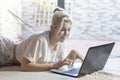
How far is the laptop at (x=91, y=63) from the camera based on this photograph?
1442 millimetres

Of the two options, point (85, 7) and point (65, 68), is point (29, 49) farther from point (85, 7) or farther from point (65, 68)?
point (85, 7)

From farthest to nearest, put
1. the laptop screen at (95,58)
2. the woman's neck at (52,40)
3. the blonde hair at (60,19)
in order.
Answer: the woman's neck at (52,40) → the blonde hair at (60,19) → the laptop screen at (95,58)

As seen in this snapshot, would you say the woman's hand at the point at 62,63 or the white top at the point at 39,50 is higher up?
the white top at the point at 39,50

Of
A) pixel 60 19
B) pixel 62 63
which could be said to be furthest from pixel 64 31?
pixel 62 63

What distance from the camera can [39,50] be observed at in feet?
5.39

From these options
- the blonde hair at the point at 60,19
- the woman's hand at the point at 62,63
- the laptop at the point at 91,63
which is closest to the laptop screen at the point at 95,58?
the laptop at the point at 91,63

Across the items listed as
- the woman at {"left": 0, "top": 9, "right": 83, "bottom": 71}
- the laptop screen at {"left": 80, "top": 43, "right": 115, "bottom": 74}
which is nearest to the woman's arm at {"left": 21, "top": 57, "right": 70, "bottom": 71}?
the woman at {"left": 0, "top": 9, "right": 83, "bottom": 71}

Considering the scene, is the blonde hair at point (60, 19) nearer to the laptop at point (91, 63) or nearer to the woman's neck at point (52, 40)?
the woman's neck at point (52, 40)

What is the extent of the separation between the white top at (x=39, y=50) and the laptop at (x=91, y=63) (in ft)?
0.44

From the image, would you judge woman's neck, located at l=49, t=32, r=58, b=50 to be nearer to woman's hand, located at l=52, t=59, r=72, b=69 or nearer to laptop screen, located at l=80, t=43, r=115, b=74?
woman's hand, located at l=52, t=59, r=72, b=69

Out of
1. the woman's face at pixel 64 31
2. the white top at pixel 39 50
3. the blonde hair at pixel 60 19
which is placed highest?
the blonde hair at pixel 60 19

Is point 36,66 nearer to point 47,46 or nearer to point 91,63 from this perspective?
point 47,46

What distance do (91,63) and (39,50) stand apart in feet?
1.20

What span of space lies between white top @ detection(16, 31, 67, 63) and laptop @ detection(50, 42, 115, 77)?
0.44ft
